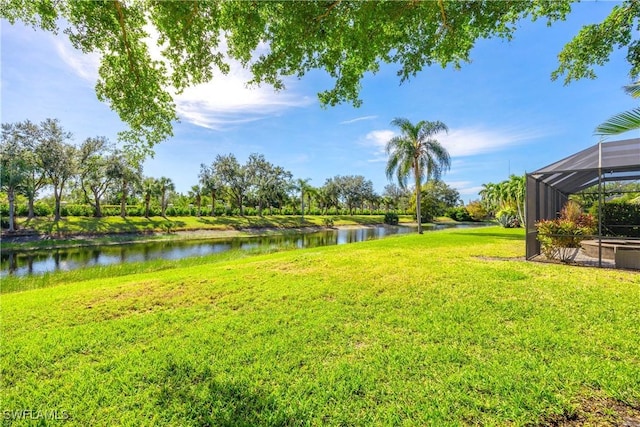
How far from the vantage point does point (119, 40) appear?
401 centimetres

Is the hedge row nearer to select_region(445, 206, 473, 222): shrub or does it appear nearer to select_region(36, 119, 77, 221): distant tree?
select_region(36, 119, 77, 221): distant tree

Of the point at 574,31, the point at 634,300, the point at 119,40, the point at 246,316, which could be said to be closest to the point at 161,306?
the point at 246,316

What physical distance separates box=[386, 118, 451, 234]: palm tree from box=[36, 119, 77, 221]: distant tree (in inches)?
1191

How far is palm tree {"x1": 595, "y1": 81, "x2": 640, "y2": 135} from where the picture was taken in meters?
3.86

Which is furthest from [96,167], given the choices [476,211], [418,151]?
[476,211]

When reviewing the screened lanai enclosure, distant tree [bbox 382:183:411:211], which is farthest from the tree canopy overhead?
distant tree [bbox 382:183:411:211]

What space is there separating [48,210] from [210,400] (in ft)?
132

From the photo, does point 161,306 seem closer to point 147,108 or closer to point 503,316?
point 147,108

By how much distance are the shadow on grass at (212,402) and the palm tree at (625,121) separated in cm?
571

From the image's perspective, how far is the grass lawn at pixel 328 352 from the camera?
2332 mm

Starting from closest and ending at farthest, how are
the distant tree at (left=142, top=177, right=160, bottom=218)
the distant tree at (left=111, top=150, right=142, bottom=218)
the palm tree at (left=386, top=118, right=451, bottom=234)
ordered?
the palm tree at (left=386, top=118, right=451, bottom=234) → the distant tree at (left=111, top=150, right=142, bottom=218) → the distant tree at (left=142, top=177, right=160, bottom=218)

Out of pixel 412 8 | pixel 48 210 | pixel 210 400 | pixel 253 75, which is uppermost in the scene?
pixel 412 8

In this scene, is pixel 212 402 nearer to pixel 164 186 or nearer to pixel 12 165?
pixel 12 165

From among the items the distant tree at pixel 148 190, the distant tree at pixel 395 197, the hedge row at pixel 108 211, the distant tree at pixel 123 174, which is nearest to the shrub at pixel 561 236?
the distant tree at pixel 123 174
